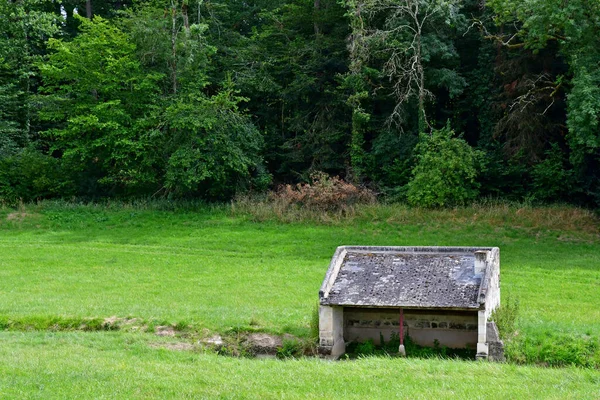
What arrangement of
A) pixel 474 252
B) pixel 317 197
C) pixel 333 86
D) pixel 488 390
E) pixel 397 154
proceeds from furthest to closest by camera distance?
pixel 333 86, pixel 397 154, pixel 317 197, pixel 474 252, pixel 488 390

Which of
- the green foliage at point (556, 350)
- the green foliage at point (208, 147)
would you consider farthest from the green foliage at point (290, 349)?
the green foliage at point (208, 147)

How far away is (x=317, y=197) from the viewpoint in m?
35.9

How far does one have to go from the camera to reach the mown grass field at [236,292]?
10750 mm

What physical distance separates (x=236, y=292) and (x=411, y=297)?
8545mm

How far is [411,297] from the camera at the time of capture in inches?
611

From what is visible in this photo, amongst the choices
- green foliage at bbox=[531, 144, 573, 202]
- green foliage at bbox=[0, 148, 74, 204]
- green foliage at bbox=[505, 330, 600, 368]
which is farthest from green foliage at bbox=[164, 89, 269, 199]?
green foliage at bbox=[505, 330, 600, 368]

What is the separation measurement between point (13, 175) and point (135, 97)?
318 inches

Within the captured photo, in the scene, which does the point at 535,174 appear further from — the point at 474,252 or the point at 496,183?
the point at 474,252

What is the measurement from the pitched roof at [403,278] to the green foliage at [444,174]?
18.5m

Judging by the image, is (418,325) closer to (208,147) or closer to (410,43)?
(208,147)

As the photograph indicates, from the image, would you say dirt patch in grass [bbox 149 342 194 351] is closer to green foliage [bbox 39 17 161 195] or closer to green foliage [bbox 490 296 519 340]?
green foliage [bbox 490 296 519 340]

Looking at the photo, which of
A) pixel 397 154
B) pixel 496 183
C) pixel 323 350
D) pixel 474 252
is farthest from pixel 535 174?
pixel 323 350

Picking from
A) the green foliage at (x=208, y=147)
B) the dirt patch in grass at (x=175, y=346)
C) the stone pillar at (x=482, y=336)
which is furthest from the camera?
the green foliage at (x=208, y=147)

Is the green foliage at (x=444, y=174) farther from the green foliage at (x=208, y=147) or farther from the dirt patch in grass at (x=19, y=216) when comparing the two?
the dirt patch in grass at (x=19, y=216)
